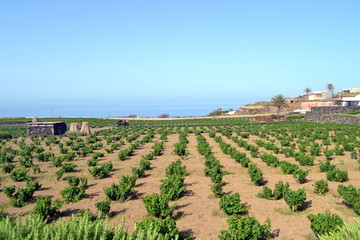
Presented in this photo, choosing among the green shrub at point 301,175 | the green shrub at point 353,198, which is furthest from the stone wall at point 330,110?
the green shrub at point 353,198

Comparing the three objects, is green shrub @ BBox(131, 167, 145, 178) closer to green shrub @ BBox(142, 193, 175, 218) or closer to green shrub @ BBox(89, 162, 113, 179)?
green shrub @ BBox(89, 162, 113, 179)

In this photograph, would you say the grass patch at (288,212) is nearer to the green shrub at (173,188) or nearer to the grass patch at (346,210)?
the grass patch at (346,210)

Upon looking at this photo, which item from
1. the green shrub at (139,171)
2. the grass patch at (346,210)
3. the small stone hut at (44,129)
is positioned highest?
the small stone hut at (44,129)

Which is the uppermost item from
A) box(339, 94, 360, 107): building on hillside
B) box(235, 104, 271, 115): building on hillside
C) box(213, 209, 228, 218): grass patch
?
box(339, 94, 360, 107): building on hillside

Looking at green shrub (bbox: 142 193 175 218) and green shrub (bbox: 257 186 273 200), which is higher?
green shrub (bbox: 142 193 175 218)

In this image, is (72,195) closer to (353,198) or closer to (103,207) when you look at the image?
(103,207)

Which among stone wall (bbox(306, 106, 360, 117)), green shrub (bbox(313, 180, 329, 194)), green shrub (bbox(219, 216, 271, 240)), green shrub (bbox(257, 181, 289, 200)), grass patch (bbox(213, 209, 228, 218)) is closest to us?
green shrub (bbox(219, 216, 271, 240))

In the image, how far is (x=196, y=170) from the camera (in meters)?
16.8

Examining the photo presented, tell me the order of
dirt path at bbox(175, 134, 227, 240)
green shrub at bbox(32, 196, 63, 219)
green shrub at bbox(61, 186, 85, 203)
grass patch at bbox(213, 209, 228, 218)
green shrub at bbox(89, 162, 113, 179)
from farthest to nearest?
green shrub at bbox(89, 162, 113, 179) → green shrub at bbox(61, 186, 85, 203) → grass patch at bbox(213, 209, 228, 218) → green shrub at bbox(32, 196, 63, 219) → dirt path at bbox(175, 134, 227, 240)

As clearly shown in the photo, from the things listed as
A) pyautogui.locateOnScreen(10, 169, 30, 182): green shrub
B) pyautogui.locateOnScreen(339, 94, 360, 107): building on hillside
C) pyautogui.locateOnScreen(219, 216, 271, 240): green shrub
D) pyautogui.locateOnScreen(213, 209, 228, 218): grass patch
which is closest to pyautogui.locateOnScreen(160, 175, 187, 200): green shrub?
pyautogui.locateOnScreen(213, 209, 228, 218): grass patch

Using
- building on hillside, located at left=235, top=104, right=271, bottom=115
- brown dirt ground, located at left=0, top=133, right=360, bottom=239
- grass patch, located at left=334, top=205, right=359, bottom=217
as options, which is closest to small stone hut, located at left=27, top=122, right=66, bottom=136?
brown dirt ground, located at left=0, top=133, right=360, bottom=239

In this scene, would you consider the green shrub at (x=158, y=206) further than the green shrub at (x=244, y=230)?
Yes

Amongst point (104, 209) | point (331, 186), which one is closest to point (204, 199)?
point (104, 209)

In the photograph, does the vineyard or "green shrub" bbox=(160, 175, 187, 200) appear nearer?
the vineyard
